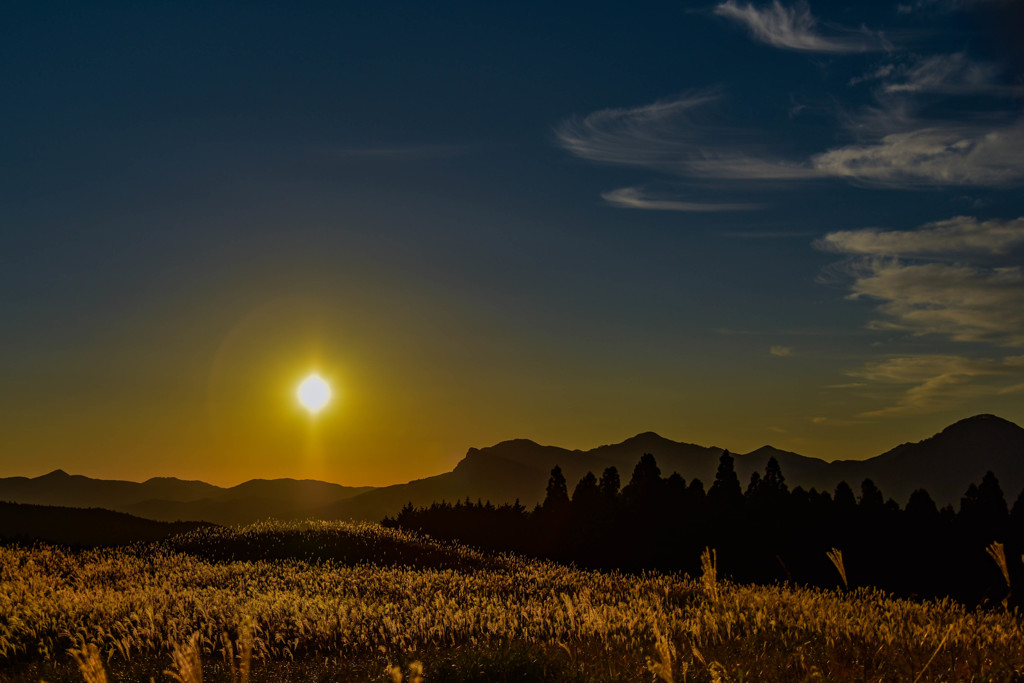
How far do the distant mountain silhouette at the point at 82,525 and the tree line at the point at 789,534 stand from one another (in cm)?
1386

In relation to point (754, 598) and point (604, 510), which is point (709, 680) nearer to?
point (754, 598)

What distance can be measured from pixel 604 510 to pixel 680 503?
4302 millimetres

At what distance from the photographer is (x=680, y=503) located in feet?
137

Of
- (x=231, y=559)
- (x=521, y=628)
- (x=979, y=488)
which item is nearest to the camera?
(x=521, y=628)

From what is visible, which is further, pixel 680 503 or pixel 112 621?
pixel 680 503

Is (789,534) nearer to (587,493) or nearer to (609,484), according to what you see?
(609,484)

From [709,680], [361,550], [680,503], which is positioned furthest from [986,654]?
[680,503]

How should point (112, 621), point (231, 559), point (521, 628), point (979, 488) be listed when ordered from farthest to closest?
point (979, 488) → point (231, 559) → point (112, 621) → point (521, 628)

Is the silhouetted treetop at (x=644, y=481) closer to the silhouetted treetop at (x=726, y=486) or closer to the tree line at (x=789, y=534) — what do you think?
the tree line at (x=789, y=534)

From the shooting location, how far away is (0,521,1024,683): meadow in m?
8.70

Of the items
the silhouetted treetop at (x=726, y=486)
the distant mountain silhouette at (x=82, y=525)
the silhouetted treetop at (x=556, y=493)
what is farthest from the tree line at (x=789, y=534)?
the distant mountain silhouette at (x=82, y=525)

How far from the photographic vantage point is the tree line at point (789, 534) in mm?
35562

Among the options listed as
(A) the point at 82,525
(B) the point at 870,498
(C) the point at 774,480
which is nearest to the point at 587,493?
(C) the point at 774,480

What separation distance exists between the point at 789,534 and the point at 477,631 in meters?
29.0
